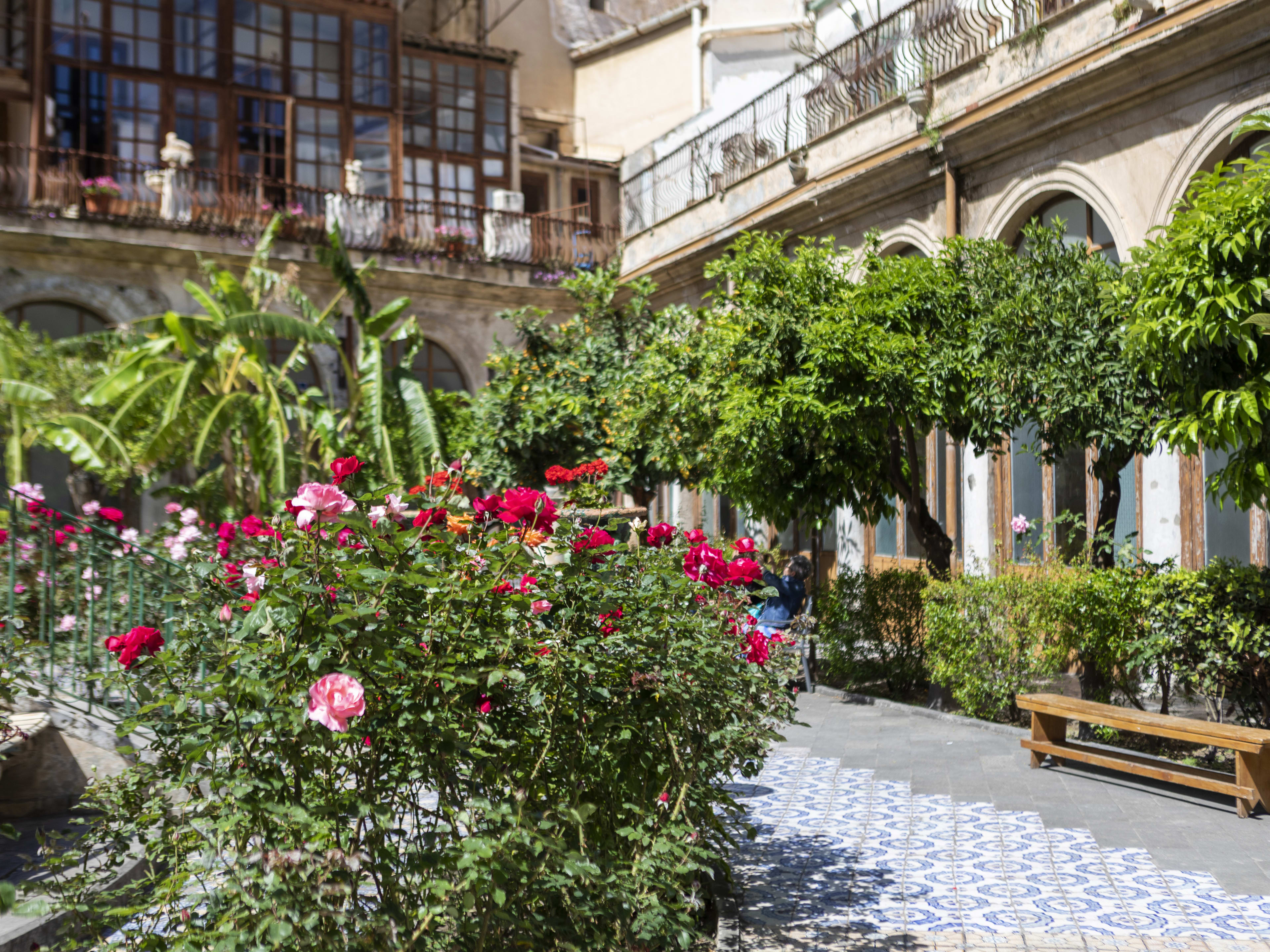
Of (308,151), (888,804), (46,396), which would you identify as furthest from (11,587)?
(308,151)

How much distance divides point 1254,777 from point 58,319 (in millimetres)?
21297

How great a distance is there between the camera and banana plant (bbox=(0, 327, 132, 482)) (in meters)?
16.0

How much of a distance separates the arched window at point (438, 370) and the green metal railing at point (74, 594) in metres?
15.6

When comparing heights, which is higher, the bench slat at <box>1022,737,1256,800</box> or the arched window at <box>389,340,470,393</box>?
the arched window at <box>389,340,470,393</box>

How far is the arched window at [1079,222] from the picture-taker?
1255 cm

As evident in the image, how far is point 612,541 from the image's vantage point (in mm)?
4109

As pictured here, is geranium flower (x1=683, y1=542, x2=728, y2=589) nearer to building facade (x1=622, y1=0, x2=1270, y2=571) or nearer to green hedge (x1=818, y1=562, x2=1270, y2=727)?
green hedge (x1=818, y1=562, x2=1270, y2=727)

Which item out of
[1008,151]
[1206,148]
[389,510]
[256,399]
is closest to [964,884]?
[389,510]

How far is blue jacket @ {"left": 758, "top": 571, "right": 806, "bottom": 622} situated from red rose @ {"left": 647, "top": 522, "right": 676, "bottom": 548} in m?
6.79

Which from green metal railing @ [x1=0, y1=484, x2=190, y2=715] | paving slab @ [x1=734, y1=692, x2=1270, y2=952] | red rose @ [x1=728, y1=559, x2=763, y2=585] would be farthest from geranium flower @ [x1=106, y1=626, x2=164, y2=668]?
green metal railing @ [x1=0, y1=484, x2=190, y2=715]

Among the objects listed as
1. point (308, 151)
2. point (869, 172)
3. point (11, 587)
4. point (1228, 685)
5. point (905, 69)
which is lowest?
point (1228, 685)

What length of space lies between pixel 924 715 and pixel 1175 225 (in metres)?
4.87

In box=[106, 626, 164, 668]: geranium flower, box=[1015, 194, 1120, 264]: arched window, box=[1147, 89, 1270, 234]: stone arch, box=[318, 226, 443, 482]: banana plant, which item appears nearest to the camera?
box=[106, 626, 164, 668]: geranium flower

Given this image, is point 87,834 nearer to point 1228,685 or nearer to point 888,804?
point 888,804
